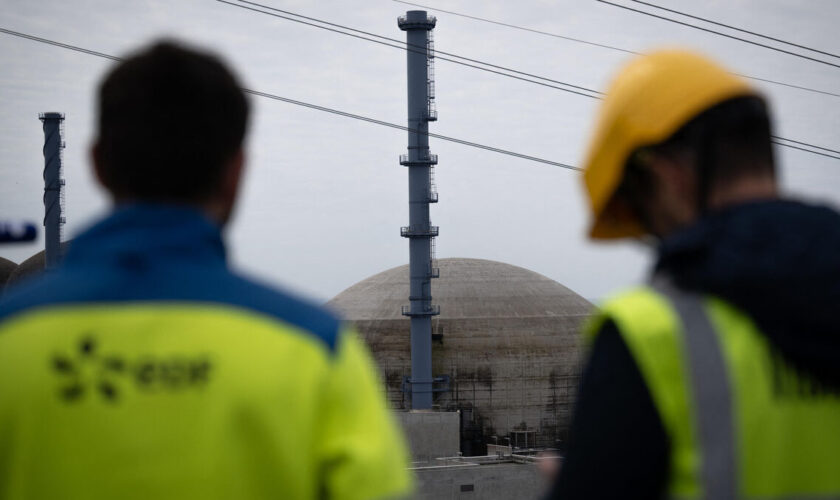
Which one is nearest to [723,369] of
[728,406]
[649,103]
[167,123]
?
[728,406]

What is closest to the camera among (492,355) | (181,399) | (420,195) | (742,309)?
(181,399)

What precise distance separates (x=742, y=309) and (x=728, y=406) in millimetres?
155

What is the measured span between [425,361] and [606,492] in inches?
1238

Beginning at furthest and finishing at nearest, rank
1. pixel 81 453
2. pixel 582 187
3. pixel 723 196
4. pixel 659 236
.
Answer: pixel 582 187, pixel 659 236, pixel 723 196, pixel 81 453

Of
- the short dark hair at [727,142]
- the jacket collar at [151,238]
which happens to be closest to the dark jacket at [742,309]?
the short dark hair at [727,142]

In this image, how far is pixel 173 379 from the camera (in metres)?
1.30

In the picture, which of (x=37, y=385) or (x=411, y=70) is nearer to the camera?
(x=37, y=385)

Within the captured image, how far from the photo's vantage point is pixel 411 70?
31984 mm

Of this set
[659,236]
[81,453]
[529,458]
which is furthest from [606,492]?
[529,458]

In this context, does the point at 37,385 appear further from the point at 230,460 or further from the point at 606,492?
the point at 606,492

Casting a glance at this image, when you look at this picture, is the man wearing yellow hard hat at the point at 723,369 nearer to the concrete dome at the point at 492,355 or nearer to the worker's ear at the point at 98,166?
the worker's ear at the point at 98,166

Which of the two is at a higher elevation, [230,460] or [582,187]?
[582,187]

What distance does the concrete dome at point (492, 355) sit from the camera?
115 ft

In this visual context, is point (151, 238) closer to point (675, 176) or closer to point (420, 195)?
point (675, 176)
